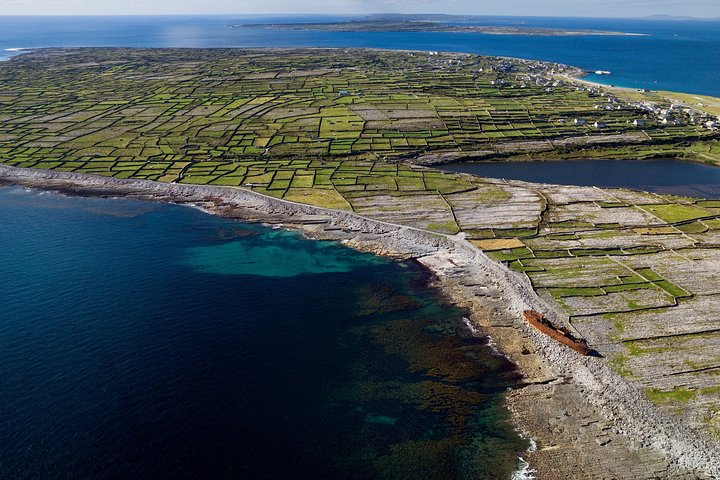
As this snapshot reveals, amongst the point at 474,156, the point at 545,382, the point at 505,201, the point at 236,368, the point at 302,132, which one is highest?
the point at 302,132

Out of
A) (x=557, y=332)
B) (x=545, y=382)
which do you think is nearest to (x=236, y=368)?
(x=545, y=382)

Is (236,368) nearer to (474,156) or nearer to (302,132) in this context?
(474,156)

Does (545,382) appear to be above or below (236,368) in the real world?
below

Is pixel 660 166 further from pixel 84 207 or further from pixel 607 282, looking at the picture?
pixel 84 207

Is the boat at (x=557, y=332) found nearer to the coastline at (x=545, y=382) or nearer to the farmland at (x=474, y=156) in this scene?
the coastline at (x=545, y=382)

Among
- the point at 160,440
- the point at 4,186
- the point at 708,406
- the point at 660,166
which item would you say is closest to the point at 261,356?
the point at 160,440

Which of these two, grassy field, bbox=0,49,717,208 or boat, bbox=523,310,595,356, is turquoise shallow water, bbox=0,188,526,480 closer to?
boat, bbox=523,310,595,356
